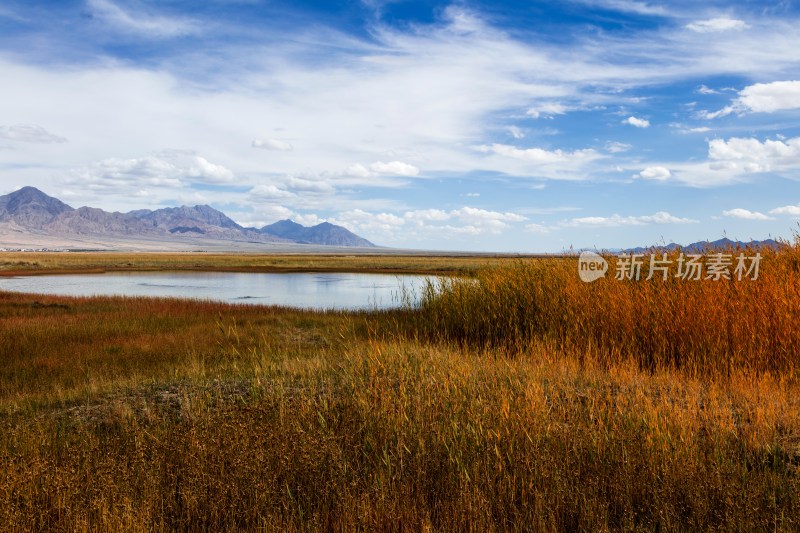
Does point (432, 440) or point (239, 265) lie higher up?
point (432, 440)

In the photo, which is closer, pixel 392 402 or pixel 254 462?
pixel 254 462

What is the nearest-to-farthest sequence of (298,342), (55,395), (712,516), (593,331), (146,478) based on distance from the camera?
1. (712,516)
2. (146,478)
3. (55,395)
4. (593,331)
5. (298,342)

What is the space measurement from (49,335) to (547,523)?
18.1m

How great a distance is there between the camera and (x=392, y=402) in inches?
313

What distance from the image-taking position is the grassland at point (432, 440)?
17.4 feet

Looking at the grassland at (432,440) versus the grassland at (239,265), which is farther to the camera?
the grassland at (239,265)

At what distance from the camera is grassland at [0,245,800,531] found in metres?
5.31

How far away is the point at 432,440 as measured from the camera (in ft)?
22.0

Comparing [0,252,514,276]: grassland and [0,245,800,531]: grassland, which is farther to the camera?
[0,252,514,276]: grassland

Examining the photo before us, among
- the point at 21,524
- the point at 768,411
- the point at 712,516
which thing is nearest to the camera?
the point at 21,524

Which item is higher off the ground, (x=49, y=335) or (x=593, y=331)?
(x=593, y=331)

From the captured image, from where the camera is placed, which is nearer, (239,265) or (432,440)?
(432,440)

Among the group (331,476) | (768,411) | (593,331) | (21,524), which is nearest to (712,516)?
(768,411)

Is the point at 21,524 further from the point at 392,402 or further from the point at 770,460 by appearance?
the point at 770,460
